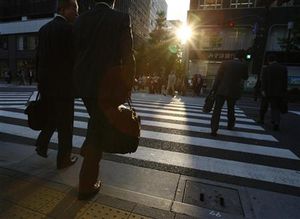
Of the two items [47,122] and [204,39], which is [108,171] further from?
[204,39]

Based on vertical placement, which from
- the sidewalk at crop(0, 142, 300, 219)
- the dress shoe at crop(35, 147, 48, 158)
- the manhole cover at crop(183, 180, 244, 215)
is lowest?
the manhole cover at crop(183, 180, 244, 215)

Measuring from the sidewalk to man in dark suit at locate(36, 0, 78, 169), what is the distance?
0.48 metres

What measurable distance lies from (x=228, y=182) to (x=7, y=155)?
2.96 metres

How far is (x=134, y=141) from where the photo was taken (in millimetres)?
2607

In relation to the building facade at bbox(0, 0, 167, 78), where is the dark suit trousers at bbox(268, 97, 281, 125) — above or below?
below

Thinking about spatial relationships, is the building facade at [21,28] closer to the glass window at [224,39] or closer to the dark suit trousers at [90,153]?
the glass window at [224,39]

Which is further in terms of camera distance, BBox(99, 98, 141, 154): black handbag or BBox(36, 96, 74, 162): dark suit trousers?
BBox(36, 96, 74, 162): dark suit trousers

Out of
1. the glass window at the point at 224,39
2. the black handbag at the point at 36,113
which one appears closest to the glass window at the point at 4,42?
the glass window at the point at 224,39

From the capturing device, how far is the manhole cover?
2.77 meters

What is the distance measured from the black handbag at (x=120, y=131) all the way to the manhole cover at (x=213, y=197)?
2.88ft

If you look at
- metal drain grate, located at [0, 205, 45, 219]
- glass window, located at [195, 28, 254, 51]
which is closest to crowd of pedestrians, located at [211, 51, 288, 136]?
metal drain grate, located at [0, 205, 45, 219]

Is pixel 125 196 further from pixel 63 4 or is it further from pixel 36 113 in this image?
pixel 63 4

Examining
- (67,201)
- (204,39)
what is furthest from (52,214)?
(204,39)

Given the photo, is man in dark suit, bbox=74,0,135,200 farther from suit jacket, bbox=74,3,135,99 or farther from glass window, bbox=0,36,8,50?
glass window, bbox=0,36,8,50
